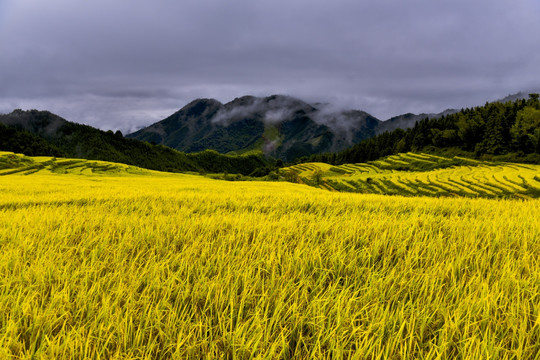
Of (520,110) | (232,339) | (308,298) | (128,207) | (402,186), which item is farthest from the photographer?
(520,110)

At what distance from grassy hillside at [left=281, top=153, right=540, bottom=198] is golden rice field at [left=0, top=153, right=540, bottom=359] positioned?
2260cm

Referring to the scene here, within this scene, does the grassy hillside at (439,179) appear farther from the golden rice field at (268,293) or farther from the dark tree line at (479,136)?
the golden rice field at (268,293)

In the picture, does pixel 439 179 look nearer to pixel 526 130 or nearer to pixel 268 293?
pixel 526 130

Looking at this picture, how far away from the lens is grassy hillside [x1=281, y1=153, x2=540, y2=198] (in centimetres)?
4616

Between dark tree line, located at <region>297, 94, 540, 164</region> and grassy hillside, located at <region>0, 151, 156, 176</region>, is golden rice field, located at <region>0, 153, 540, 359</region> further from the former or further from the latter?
dark tree line, located at <region>297, 94, 540, 164</region>

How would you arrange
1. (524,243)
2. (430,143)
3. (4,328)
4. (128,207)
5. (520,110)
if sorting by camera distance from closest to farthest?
(4,328), (524,243), (128,207), (520,110), (430,143)

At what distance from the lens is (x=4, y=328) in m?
1.57

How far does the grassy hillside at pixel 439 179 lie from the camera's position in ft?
151

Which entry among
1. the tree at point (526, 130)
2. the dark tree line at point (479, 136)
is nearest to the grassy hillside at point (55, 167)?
the dark tree line at point (479, 136)

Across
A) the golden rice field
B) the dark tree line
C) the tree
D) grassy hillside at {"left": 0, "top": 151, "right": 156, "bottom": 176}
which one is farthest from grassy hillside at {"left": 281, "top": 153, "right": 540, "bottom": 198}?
grassy hillside at {"left": 0, "top": 151, "right": 156, "bottom": 176}

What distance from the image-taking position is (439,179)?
6275 cm

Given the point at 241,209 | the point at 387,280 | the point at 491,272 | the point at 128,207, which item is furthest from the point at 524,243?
the point at 128,207

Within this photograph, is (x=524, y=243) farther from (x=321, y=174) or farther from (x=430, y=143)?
(x=430, y=143)

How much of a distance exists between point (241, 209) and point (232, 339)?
4259 millimetres
